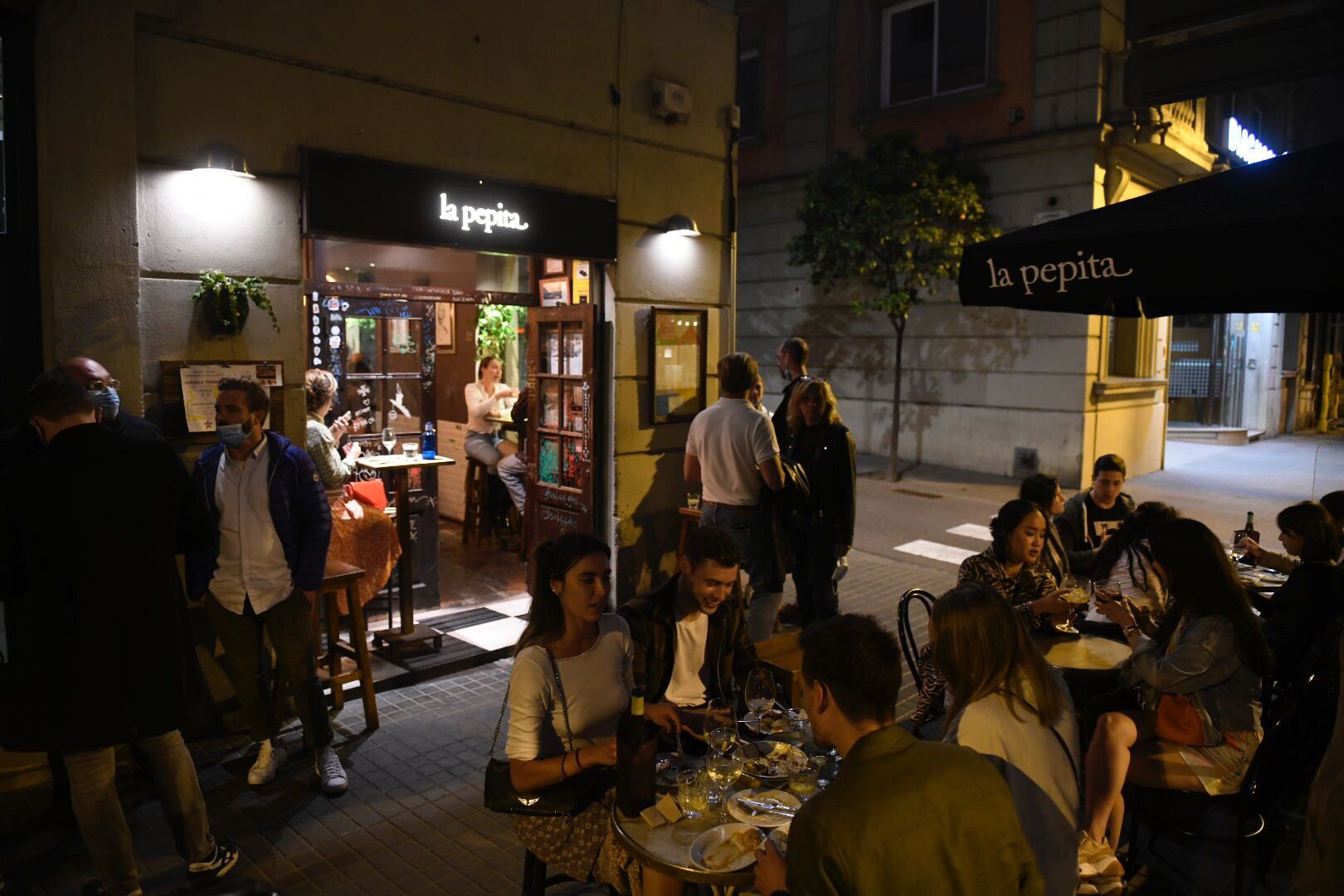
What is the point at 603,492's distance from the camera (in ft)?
24.9

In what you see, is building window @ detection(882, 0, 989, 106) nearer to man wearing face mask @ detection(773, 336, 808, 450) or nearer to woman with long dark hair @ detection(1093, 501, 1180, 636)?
man wearing face mask @ detection(773, 336, 808, 450)

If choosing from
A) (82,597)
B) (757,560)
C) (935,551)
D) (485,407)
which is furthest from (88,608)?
(935,551)

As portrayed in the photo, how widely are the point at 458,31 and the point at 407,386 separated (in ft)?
9.84

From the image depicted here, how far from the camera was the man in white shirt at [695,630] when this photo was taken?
11.8 feet

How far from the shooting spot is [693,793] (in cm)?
276

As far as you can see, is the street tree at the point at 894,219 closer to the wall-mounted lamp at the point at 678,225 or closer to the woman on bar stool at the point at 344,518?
the wall-mounted lamp at the point at 678,225

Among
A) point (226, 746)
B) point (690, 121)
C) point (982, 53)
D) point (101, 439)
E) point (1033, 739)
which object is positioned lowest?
point (226, 746)

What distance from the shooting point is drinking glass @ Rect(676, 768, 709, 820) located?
8.96 ft

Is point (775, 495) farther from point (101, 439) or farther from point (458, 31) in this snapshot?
point (101, 439)

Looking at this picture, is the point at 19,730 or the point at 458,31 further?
the point at 458,31

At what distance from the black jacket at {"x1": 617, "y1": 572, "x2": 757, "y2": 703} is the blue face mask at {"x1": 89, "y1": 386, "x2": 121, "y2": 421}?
8.25 ft

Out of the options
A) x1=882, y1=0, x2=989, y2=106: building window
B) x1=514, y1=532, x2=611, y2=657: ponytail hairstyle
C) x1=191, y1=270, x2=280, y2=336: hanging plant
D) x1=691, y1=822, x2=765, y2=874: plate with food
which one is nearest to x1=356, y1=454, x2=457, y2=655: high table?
x1=191, y1=270, x2=280, y2=336: hanging plant

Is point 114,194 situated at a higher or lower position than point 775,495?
higher

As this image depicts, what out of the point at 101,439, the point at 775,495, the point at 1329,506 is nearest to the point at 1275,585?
the point at 1329,506
